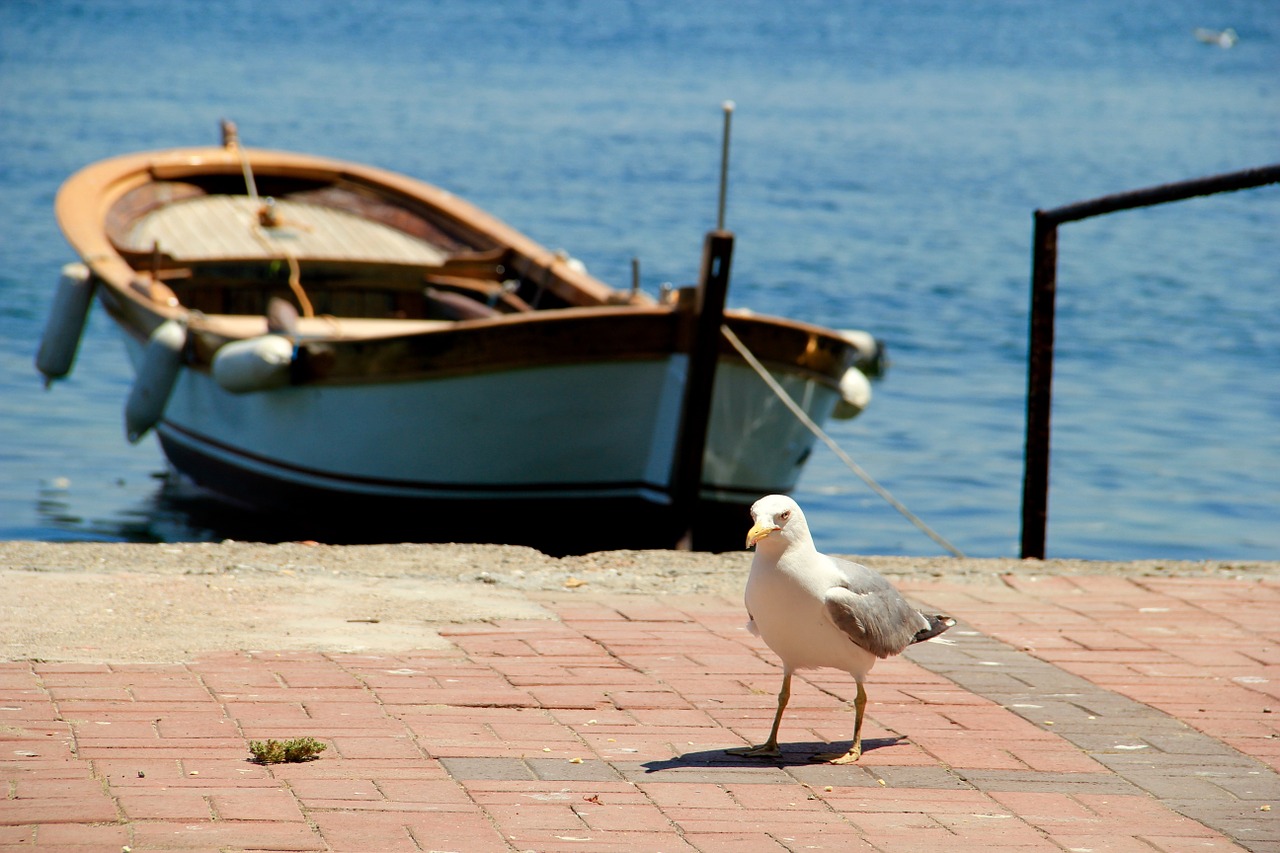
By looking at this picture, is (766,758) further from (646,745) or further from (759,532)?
(759,532)

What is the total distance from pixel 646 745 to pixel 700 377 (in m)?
4.82

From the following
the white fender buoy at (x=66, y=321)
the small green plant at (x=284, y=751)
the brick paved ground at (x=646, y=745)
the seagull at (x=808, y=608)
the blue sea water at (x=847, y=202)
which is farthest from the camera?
the blue sea water at (x=847, y=202)

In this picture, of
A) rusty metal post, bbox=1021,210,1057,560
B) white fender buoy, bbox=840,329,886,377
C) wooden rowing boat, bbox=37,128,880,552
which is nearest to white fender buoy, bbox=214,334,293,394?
wooden rowing boat, bbox=37,128,880,552

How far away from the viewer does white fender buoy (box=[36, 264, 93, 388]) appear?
11422 millimetres

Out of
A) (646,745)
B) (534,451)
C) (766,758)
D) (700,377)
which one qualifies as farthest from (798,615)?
(534,451)

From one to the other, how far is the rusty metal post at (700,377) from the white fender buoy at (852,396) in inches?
53.9

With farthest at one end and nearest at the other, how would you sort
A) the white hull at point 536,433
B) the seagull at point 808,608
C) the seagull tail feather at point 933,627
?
the white hull at point 536,433
the seagull tail feather at point 933,627
the seagull at point 808,608

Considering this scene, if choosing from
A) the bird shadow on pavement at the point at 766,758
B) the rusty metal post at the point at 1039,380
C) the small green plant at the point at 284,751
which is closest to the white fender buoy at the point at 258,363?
the rusty metal post at the point at 1039,380

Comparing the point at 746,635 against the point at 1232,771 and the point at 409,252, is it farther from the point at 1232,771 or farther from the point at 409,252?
the point at 409,252

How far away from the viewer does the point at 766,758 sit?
4367 mm

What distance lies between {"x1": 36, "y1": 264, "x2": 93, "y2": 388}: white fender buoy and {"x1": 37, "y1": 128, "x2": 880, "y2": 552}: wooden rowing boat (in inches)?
0.7

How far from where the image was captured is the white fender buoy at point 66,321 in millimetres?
Result: 11422

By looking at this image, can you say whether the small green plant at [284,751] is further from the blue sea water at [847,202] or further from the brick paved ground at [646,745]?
the blue sea water at [847,202]

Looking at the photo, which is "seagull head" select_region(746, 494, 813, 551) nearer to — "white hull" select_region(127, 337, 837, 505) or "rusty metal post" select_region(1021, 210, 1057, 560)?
"rusty metal post" select_region(1021, 210, 1057, 560)
